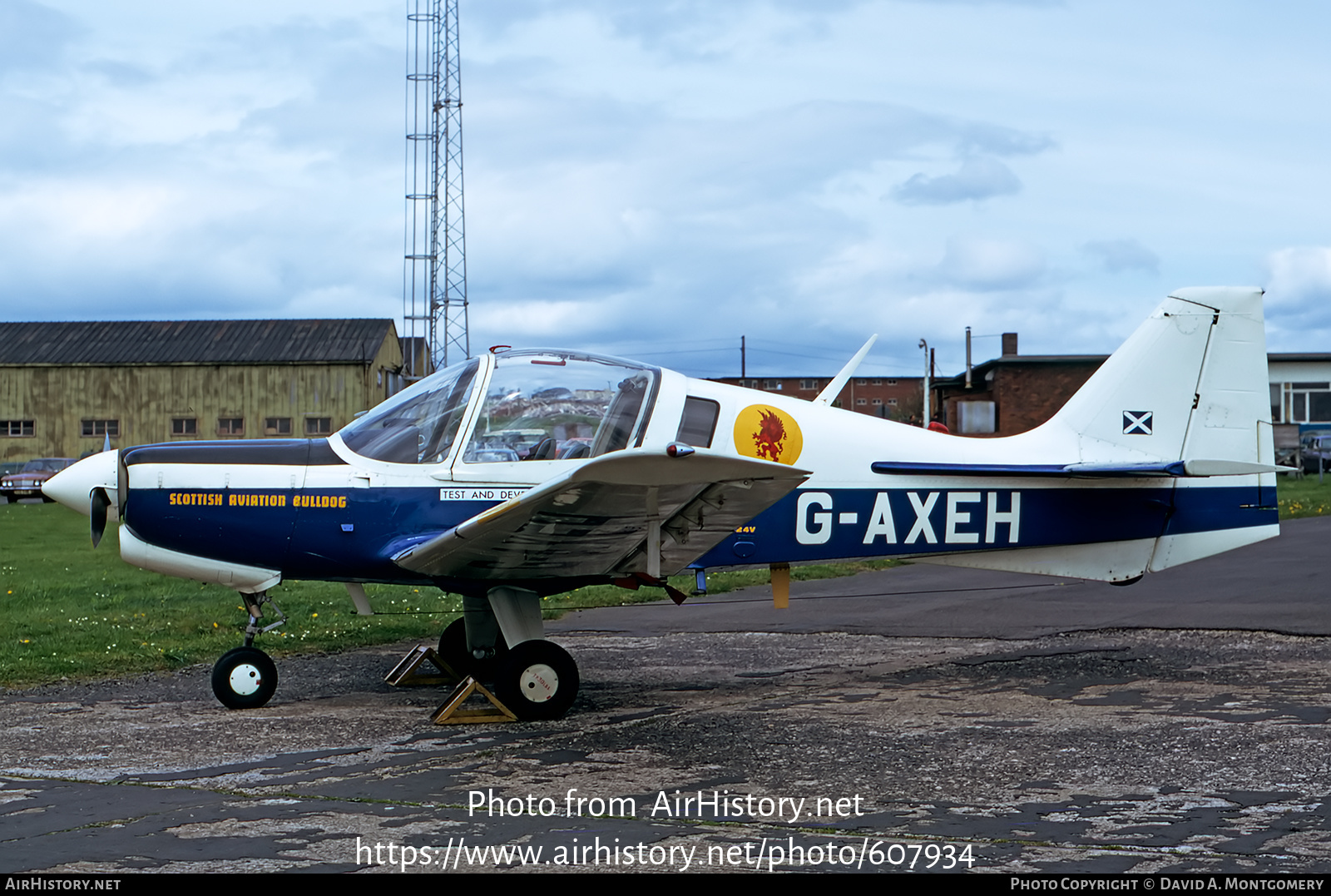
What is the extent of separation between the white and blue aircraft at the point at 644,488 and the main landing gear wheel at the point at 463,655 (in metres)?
0.02

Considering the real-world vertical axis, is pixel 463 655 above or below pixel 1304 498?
above

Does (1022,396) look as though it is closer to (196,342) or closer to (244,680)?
(196,342)

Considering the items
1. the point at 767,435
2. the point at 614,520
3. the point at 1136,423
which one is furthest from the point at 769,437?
the point at 1136,423

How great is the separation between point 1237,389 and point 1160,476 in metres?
1.05

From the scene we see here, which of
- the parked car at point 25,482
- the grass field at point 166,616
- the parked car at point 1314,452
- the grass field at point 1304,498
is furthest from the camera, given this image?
the parked car at point 1314,452

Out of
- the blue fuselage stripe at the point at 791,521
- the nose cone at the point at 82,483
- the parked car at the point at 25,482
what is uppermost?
the nose cone at the point at 82,483

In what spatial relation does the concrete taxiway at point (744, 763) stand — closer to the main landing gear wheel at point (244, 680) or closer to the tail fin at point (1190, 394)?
the main landing gear wheel at point (244, 680)

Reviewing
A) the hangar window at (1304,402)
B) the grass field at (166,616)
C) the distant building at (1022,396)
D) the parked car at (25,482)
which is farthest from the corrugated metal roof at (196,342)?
the hangar window at (1304,402)

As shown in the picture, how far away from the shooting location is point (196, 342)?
186 ft

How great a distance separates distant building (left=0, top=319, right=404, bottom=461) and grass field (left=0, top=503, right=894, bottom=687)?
36250mm

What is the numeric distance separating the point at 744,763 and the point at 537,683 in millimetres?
1890

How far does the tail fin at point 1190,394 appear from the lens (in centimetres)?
966

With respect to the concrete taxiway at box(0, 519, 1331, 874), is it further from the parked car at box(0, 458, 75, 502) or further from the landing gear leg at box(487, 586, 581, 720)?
the parked car at box(0, 458, 75, 502)
